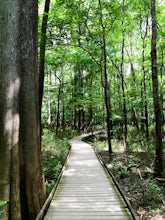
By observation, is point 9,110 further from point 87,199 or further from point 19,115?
point 87,199

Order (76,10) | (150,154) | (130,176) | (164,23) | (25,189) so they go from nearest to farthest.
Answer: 1. (25,189)
2. (130,176)
3. (76,10)
4. (150,154)
5. (164,23)

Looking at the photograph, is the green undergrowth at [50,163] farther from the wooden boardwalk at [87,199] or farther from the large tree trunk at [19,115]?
the large tree trunk at [19,115]

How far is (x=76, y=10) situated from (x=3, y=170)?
949 centimetres

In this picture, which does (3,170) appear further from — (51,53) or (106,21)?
(51,53)

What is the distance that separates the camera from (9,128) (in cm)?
443

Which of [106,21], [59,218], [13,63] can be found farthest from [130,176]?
[106,21]

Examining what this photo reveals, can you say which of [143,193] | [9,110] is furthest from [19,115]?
[143,193]

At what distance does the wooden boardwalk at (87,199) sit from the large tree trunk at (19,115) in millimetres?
572

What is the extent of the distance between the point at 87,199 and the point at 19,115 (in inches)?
103

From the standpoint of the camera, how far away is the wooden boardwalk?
4.49 m

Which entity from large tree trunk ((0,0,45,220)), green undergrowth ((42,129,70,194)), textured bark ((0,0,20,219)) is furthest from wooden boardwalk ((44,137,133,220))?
textured bark ((0,0,20,219))

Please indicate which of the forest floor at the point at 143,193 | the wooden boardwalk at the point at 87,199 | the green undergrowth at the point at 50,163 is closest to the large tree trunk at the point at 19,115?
the wooden boardwalk at the point at 87,199

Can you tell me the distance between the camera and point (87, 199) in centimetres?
546

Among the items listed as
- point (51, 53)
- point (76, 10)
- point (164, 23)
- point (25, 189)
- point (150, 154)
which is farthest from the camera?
point (51, 53)
